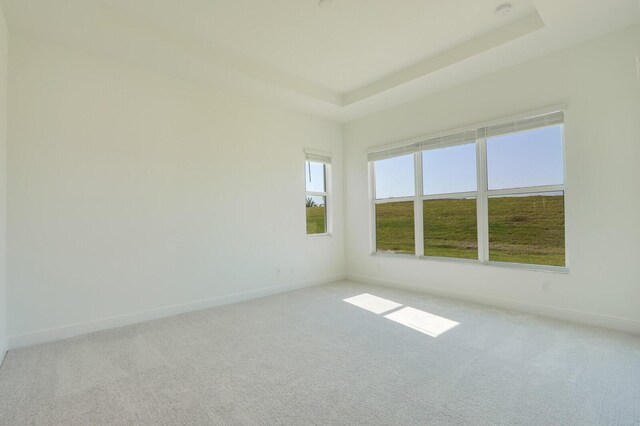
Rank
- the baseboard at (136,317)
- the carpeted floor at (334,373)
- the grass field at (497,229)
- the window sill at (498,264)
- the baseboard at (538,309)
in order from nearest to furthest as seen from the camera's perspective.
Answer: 1. the carpeted floor at (334,373)
2. the baseboard at (136,317)
3. the baseboard at (538,309)
4. the window sill at (498,264)
5. the grass field at (497,229)

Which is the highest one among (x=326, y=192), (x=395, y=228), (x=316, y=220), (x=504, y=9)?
(x=504, y=9)

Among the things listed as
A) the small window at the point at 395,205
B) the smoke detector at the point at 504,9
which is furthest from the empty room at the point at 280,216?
the small window at the point at 395,205

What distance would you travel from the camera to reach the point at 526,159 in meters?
3.68

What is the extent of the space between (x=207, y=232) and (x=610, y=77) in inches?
178

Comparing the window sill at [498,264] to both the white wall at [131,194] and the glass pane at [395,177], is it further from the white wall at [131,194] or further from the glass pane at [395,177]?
the white wall at [131,194]

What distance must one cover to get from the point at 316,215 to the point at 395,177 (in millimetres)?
1420

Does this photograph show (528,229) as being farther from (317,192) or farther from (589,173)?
(317,192)

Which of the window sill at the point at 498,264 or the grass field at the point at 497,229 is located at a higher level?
the grass field at the point at 497,229

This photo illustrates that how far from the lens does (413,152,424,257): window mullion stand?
4.67 meters

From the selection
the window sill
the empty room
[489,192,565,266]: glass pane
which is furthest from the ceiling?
the window sill

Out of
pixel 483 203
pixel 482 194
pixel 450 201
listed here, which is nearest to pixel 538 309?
pixel 483 203

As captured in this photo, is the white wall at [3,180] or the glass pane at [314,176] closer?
the white wall at [3,180]

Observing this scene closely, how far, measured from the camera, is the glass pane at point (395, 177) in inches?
191

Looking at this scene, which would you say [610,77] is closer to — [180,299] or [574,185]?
[574,185]
